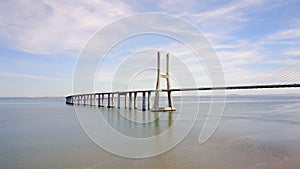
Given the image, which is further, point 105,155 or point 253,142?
point 253,142

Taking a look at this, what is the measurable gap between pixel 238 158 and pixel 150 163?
12.0 ft

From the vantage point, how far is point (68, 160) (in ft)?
32.4

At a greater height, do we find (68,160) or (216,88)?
(216,88)

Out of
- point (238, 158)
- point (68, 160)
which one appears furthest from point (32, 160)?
point (238, 158)

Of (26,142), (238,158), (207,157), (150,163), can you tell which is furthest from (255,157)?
(26,142)

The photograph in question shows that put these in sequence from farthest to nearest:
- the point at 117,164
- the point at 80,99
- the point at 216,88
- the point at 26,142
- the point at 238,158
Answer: the point at 80,99 < the point at 216,88 < the point at 26,142 < the point at 238,158 < the point at 117,164

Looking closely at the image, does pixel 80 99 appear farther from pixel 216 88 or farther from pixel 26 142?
pixel 26 142

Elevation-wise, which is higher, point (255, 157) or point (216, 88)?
point (216, 88)

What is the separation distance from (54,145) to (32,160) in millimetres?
2982

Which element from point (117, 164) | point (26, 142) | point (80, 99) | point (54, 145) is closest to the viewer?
point (117, 164)

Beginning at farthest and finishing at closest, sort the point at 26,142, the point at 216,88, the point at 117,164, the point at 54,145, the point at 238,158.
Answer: the point at 216,88
the point at 26,142
the point at 54,145
the point at 238,158
the point at 117,164

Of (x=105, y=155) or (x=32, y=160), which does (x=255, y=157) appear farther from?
(x=32, y=160)

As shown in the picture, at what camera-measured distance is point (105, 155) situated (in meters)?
10.9

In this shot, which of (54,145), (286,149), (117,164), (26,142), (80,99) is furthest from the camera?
(80,99)
